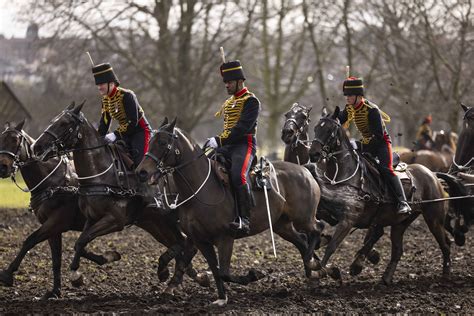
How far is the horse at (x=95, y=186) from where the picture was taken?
10477 mm

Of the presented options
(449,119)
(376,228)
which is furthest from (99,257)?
(449,119)

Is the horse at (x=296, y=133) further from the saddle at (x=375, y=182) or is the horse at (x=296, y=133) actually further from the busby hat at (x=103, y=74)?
the busby hat at (x=103, y=74)

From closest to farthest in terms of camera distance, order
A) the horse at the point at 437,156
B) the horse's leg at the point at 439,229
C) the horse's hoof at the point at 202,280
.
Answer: the horse's hoof at the point at 202,280, the horse's leg at the point at 439,229, the horse at the point at 437,156

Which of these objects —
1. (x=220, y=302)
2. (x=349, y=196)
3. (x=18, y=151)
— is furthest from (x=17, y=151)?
(x=349, y=196)

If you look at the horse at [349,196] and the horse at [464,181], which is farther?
the horse at [464,181]

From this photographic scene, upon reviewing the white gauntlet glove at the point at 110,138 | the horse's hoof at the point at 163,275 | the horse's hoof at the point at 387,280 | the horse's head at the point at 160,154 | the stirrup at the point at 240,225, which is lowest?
the horse's hoof at the point at 387,280

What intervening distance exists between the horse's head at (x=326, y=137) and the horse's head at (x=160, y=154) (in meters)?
2.47

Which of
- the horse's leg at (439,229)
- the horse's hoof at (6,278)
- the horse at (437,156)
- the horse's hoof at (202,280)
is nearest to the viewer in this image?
the horse's hoof at (6,278)

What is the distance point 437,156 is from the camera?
78.4 feet

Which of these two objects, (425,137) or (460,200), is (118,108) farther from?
(425,137)

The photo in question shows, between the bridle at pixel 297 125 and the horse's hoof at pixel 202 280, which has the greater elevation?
the bridle at pixel 297 125

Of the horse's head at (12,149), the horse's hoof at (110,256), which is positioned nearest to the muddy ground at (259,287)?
the horse's hoof at (110,256)

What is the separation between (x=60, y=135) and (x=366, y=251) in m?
4.83

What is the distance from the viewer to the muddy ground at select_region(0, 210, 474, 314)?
977cm
